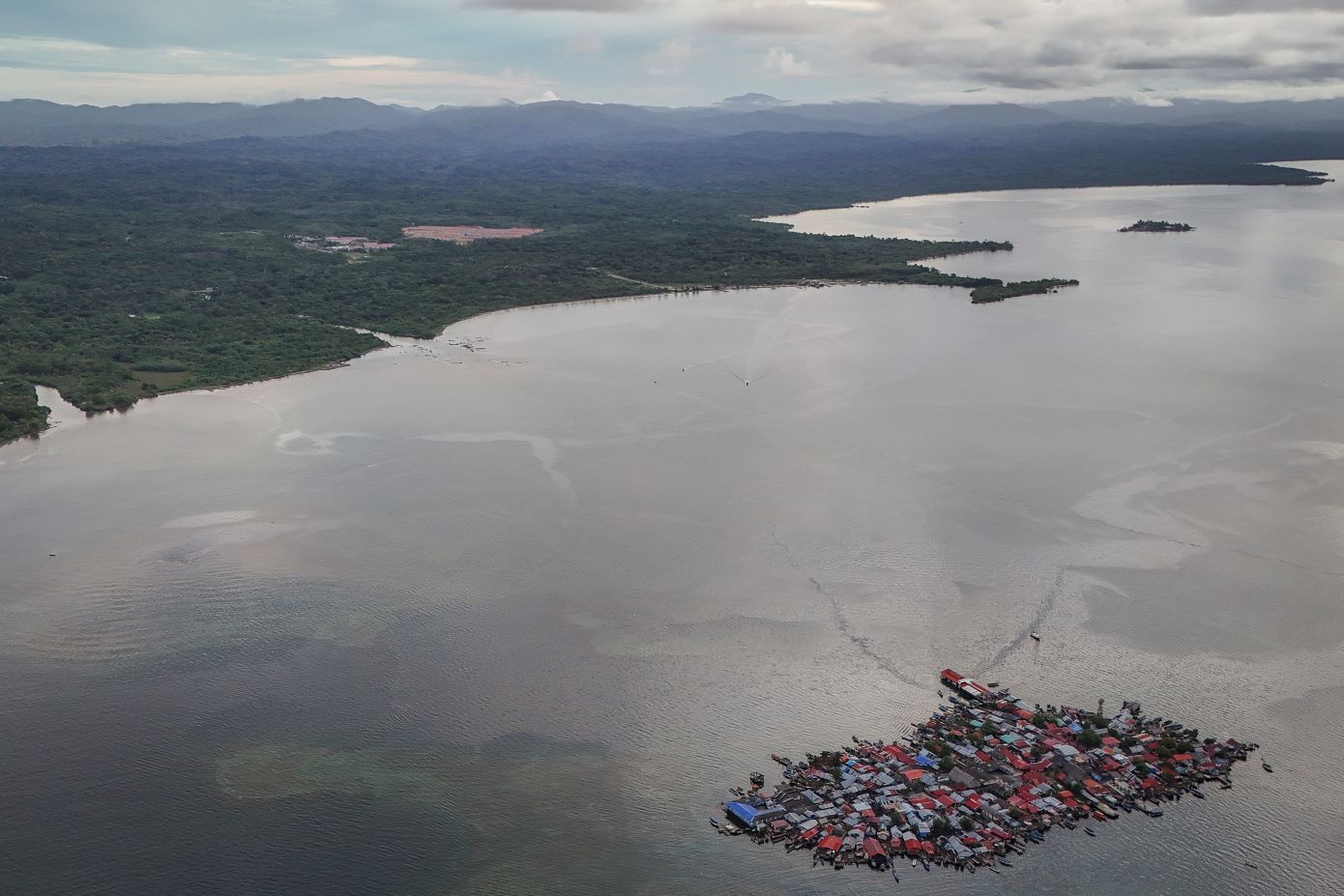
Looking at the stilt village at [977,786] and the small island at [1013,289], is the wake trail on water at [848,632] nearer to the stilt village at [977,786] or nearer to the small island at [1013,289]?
the stilt village at [977,786]

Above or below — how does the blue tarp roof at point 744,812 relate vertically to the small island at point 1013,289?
below

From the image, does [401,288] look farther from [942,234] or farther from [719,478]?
[942,234]

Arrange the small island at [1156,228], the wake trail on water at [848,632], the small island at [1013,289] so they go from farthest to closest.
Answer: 1. the small island at [1156,228]
2. the small island at [1013,289]
3. the wake trail on water at [848,632]

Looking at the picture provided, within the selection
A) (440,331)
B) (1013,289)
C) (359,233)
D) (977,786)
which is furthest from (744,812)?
(359,233)

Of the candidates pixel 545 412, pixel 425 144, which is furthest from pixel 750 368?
pixel 425 144

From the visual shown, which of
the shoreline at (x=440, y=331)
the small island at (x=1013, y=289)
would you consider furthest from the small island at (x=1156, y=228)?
the small island at (x=1013, y=289)

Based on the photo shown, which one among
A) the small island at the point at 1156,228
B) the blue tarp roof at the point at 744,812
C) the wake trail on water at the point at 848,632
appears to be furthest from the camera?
the small island at the point at 1156,228
